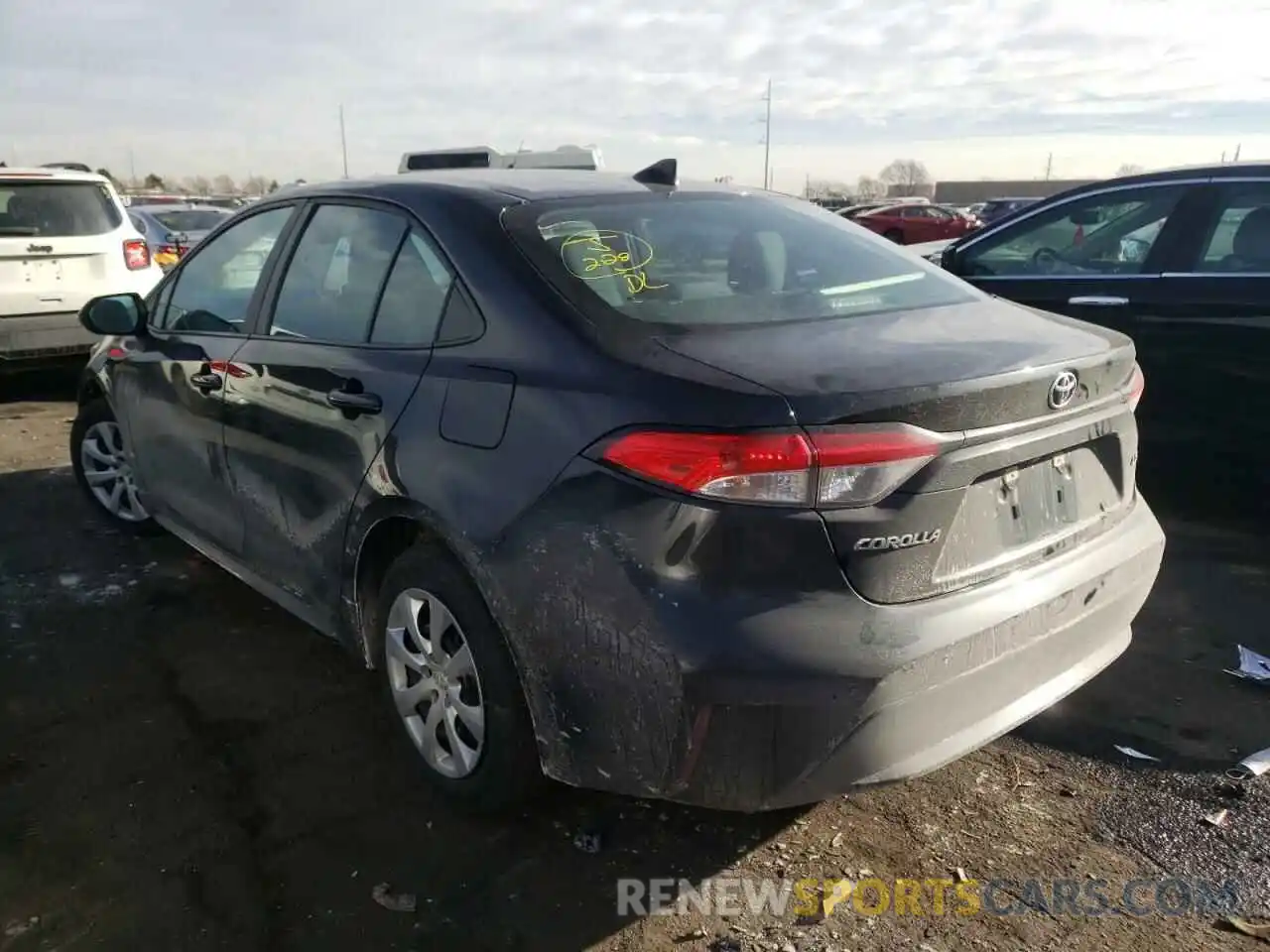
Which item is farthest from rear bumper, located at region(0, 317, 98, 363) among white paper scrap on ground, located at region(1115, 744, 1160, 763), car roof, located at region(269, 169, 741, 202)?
white paper scrap on ground, located at region(1115, 744, 1160, 763)

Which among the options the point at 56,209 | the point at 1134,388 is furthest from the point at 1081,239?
the point at 56,209

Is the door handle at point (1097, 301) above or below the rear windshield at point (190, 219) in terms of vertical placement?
above

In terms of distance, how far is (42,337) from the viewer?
7.29m

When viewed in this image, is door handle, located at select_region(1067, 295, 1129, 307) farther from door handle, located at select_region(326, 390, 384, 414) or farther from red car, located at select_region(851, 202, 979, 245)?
red car, located at select_region(851, 202, 979, 245)

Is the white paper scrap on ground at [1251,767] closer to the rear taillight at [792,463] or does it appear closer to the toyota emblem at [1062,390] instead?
the toyota emblem at [1062,390]

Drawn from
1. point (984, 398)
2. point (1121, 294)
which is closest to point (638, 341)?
point (984, 398)

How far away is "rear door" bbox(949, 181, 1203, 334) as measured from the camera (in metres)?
4.70

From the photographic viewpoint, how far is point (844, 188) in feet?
322

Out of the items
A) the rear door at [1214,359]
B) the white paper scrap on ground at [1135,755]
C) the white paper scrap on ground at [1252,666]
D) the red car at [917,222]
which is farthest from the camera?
the red car at [917,222]

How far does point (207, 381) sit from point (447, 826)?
1.80 metres

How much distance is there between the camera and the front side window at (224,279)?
348 centimetres

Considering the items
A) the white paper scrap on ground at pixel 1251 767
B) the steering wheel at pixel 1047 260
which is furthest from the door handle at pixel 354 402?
the steering wheel at pixel 1047 260

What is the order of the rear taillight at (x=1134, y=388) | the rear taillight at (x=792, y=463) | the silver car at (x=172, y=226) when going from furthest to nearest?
1. the silver car at (x=172, y=226)
2. the rear taillight at (x=1134, y=388)
3. the rear taillight at (x=792, y=463)

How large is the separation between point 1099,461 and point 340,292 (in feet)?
7.01
